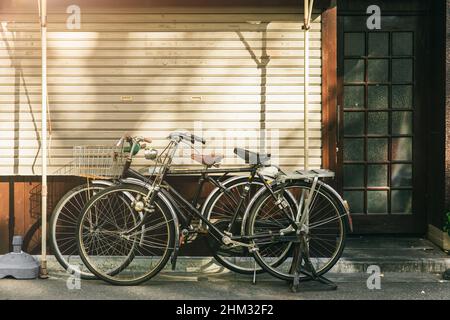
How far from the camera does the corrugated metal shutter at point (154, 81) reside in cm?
869

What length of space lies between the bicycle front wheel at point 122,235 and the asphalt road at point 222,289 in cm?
20

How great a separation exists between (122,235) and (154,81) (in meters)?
2.07

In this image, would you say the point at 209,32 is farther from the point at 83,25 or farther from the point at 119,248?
the point at 119,248

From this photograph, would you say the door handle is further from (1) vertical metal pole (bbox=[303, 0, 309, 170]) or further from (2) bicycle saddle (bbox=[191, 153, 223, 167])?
(2) bicycle saddle (bbox=[191, 153, 223, 167])

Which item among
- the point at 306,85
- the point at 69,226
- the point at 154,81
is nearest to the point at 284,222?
the point at 306,85

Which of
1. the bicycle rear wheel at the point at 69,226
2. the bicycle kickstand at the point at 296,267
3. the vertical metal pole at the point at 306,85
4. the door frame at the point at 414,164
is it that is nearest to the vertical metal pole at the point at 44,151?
the bicycle rear wheel at the point at 69,226

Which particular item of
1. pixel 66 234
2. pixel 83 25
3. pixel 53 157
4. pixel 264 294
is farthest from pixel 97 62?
pixel 264 294

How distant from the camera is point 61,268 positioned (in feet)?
27.5

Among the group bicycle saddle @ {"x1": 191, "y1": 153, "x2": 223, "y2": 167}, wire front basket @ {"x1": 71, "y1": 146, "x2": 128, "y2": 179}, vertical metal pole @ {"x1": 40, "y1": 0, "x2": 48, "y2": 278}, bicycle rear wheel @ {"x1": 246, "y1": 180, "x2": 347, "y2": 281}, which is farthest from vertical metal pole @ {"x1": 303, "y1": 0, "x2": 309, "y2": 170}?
vertical metal pole @ {"x1": 40, "y1": 0, "x2": 48, "y2": 278}

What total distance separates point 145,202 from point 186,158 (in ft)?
4.39

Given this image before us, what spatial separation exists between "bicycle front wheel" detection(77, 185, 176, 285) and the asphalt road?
196 mm

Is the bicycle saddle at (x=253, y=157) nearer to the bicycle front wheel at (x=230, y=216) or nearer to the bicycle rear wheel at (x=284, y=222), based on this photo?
the bicycle front wheel at (x=230, y=216)

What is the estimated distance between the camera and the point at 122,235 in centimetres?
759

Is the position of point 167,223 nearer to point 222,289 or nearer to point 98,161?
point 222,289
